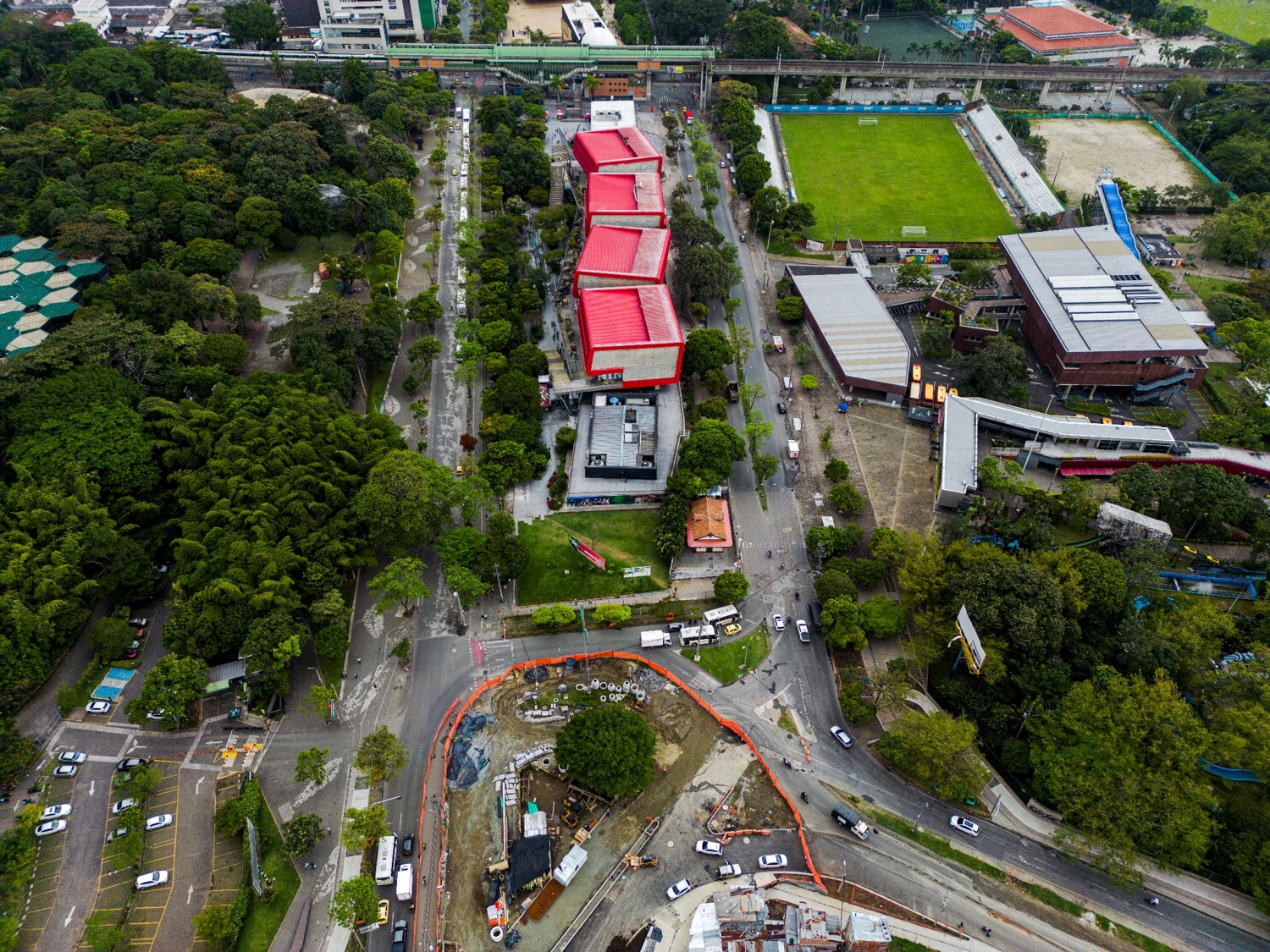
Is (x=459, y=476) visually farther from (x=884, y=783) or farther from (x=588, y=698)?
(x=884, y=783)

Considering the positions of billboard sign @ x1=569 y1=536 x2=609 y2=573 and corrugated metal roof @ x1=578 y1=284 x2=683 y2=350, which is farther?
corrugated metal roof @ x1=578 y1=284 x2=683 y2=350

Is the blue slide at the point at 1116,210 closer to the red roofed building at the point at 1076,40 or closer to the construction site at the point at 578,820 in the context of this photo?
the red roofed building at the point at 1076,40

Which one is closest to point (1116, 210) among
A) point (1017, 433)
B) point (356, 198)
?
point (1017, 433)

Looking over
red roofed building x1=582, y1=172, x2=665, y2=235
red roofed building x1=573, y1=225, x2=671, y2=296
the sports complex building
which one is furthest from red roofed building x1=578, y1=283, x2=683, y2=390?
the sports complex building

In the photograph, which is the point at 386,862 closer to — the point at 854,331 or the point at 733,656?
the point at 733,656

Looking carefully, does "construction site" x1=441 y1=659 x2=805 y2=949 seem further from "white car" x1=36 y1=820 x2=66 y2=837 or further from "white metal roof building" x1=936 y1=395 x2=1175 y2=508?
"white metal roof building" x1=936 y1=395 x2=1175 y2=508

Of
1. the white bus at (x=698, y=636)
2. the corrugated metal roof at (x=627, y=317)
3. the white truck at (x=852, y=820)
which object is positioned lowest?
the white truck at (x=852, y=820)

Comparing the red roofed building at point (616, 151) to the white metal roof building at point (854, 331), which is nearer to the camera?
the white metal roof building at point (854, 331)

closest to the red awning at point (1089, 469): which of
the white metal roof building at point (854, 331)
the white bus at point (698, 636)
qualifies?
the white metal roof building at point (854, 331)
